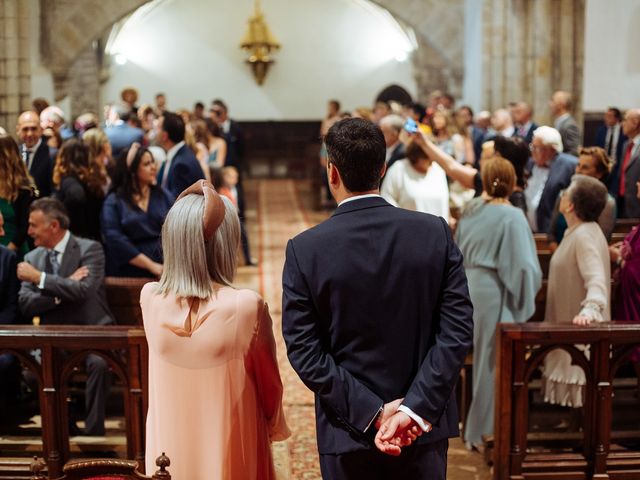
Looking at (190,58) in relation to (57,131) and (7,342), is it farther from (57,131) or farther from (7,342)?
(7,342)

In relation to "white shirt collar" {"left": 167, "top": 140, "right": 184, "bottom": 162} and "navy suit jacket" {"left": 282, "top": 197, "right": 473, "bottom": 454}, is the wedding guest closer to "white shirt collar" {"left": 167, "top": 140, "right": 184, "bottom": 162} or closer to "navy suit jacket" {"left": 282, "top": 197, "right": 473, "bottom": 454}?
"white shirt collar" {"left": 167, "top": 140, "right": 184, "bottom": 162}

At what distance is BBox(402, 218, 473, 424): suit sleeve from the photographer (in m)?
2.50

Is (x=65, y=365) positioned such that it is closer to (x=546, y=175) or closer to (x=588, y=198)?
(x=588, y=198)

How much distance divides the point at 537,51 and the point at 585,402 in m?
9.41

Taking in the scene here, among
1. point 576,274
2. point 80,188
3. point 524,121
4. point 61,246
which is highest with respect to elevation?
point 524,121

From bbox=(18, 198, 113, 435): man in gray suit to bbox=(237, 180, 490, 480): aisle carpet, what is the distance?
91cm

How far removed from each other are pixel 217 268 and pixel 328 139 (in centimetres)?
47

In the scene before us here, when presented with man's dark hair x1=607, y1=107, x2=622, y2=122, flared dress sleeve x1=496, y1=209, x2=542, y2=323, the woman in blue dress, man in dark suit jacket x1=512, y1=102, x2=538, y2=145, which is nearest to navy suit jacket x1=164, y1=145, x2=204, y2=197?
the woman in blue dress

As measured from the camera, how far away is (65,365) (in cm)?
379

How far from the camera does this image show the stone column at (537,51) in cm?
1252

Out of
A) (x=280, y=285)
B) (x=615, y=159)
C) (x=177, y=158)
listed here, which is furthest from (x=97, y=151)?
(x=615, y=159)

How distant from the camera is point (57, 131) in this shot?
7.51 meters

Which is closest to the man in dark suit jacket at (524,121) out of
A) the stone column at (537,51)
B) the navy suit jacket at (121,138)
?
the stone column at (537,51)

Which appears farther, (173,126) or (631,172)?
(631,172)
